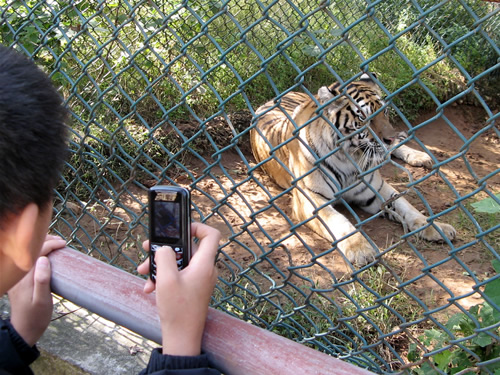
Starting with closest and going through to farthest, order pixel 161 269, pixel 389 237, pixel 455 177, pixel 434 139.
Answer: pixel 161 269, pixel 389 237, pixel 455 177, pixel 434 139

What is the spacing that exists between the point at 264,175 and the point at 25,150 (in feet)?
10.3

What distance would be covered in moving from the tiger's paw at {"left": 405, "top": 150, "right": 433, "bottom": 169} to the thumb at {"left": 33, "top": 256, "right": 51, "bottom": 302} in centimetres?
328

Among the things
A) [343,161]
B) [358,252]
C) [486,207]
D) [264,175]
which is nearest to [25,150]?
[486,207]

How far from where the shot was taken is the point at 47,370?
5.99ft

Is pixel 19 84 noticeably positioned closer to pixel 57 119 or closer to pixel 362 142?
pixel 57 119

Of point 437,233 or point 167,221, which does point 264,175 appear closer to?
point 437,233

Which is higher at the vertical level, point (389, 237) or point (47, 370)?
point (47, 370)

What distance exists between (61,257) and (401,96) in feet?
12.5

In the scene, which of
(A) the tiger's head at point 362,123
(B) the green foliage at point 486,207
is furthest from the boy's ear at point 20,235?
(A) the tiger's head at point 362,123

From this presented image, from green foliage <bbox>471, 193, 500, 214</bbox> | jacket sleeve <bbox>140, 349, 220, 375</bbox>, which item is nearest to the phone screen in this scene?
jacket sleeve <bbox>140, 349, 220, 375</bbox>

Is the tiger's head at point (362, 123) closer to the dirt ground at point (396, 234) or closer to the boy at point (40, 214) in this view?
the dirt ground at point (396, 234)

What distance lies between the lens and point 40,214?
960 millimetres

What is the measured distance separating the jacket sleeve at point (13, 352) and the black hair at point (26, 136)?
2.15 ft

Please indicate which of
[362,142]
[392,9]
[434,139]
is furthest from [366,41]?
[362,142]
